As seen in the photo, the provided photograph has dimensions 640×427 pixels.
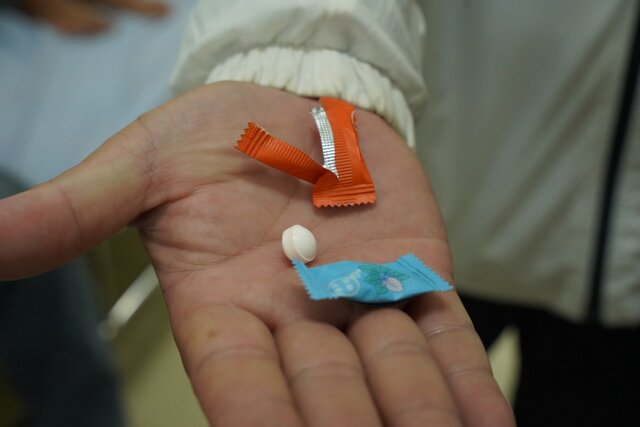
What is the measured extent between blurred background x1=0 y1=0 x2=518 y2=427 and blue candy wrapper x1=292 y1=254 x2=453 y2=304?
0.24m

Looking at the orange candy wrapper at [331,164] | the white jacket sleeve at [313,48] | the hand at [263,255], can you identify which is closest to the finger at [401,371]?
the hand at [263,255]

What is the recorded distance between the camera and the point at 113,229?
46cm

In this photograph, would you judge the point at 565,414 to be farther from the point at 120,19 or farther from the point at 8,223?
the point at 120,19

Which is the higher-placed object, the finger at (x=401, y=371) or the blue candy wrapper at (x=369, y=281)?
the blue candy wrapper at (x=369, y=281)

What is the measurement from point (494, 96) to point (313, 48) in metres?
0.24

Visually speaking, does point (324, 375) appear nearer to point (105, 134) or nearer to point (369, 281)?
point (369, 281)

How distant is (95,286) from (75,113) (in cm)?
27

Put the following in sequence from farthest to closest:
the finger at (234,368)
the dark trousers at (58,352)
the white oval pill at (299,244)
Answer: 1. the dark trousers at (58,352)
2. the white oval pill at (299,244)
3. the finger at (234,368)

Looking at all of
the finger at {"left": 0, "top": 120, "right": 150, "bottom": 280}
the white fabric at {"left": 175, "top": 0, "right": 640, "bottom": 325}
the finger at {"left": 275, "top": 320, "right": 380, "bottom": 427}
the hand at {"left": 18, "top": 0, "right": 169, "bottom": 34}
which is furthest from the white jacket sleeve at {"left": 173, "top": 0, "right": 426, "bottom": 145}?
the hand at {"left": 18, "top": 0, "right": 169, "bottom": 34}

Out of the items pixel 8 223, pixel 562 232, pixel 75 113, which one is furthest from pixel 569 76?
pixel 75 113

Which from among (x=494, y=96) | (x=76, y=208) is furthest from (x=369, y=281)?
(x=494, y=96)

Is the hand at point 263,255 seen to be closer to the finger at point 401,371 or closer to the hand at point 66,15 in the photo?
the finger at point 401,371

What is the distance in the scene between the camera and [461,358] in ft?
1.34

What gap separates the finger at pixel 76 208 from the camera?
42 centimetres
